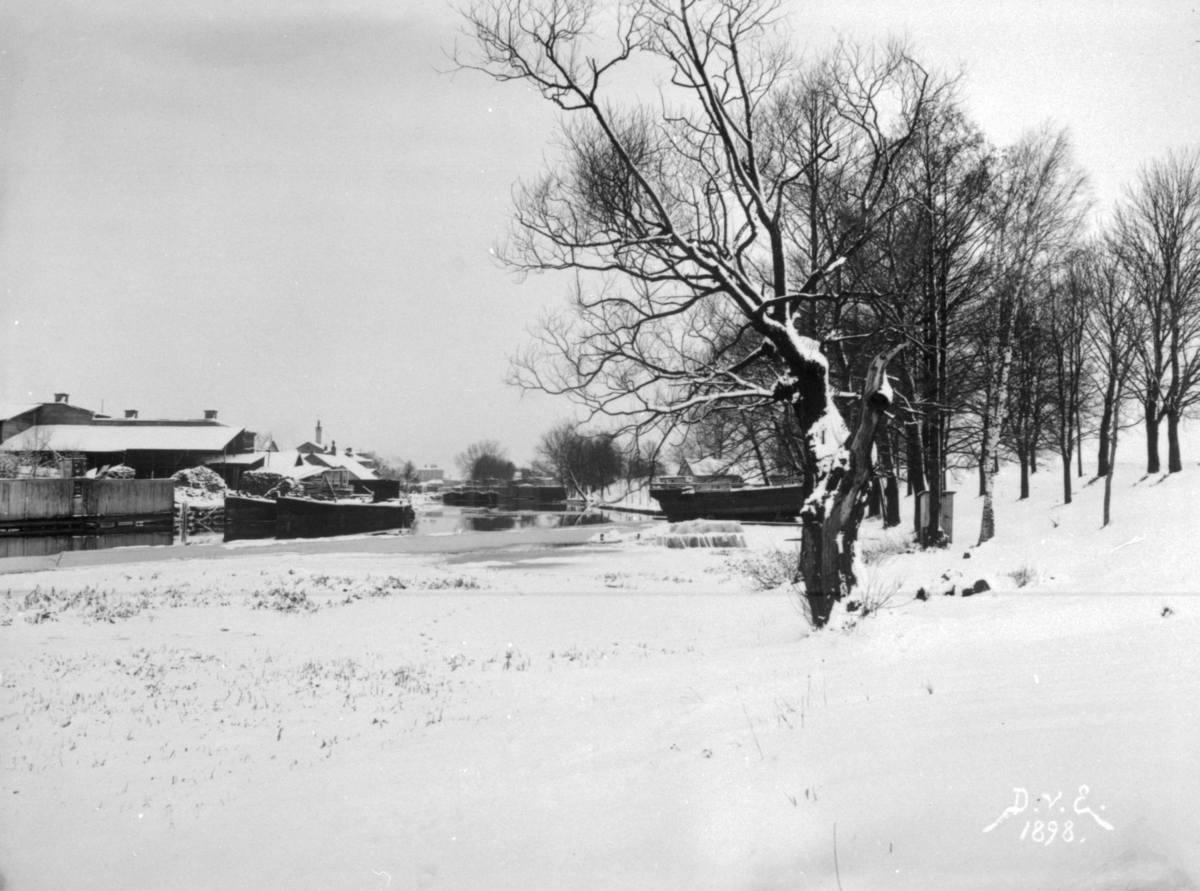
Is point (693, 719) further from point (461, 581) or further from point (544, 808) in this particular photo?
point (461, 581)

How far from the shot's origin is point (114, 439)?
54125mm

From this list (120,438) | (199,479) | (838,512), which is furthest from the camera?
(120,438)

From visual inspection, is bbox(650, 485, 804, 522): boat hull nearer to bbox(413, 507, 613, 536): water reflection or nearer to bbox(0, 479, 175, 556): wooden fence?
bbox(413, 507, 613, 536): water reflection

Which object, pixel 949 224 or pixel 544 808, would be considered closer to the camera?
pixel 544 808

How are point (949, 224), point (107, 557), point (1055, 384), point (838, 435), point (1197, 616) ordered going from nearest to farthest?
point (1197, 616), point (838, 435), point (949, 224), point (107, 557), point (1055, 384)

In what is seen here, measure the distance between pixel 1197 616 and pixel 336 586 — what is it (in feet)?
46.0

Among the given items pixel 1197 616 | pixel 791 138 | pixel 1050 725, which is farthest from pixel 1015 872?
pixel 791 138

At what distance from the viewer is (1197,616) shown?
625 cm

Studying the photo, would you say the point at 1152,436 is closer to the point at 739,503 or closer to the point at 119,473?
the point at 739,503

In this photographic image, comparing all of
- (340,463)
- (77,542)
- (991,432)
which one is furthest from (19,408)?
(991,432)

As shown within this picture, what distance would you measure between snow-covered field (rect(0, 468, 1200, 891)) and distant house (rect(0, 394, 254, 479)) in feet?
161
